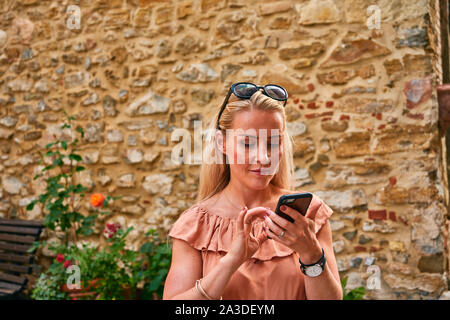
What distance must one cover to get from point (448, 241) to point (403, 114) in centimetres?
104

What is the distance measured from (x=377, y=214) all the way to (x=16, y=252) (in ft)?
11.4

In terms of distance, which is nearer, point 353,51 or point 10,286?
point 353,51

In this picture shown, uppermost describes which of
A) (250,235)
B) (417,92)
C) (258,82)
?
(258,82)

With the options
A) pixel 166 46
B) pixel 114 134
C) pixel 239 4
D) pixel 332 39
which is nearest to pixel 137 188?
pixel 114 134

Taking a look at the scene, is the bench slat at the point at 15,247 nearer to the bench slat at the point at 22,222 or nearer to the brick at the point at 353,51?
the bench slat at the point at 22,222

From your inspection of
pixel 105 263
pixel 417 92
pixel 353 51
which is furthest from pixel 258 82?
pixel 105 263

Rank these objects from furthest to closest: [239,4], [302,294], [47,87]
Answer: [47,87] < [239,4] < [302,294]

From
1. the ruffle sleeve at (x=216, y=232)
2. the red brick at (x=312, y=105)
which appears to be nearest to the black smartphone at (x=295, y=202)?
the ruffle sleeve at (x=216, y=232)

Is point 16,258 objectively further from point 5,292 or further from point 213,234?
point 213,234

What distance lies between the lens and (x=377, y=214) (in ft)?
10.4

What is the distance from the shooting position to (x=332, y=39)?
3350 mm

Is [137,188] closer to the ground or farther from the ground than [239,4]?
closer to the ground

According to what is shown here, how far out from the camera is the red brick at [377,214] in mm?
3162
